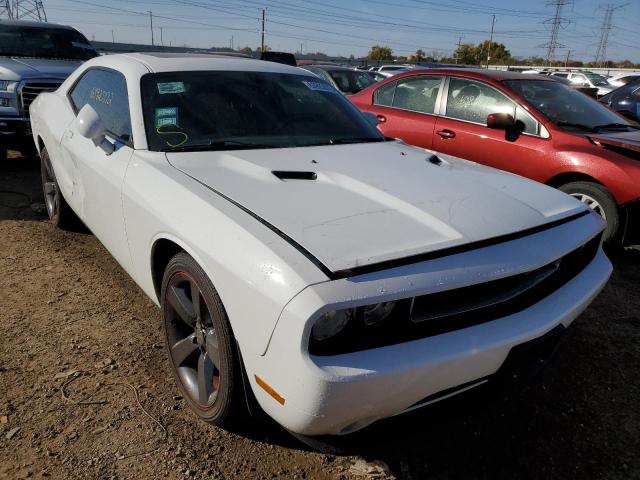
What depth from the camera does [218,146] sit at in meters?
2.63

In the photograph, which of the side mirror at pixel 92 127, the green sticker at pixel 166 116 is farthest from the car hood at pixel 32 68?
the green sticker at pixel 166 116

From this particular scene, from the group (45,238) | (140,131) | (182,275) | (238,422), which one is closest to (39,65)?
(45,238)

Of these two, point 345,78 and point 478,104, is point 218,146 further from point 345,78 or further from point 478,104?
point 345,78

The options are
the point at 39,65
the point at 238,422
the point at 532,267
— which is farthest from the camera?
the point at 39,65

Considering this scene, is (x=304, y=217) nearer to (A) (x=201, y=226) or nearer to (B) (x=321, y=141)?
(A) (x=201, y=226)

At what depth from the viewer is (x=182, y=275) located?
6.80 ft

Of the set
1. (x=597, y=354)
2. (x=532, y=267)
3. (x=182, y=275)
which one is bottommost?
(x=597, y=354)

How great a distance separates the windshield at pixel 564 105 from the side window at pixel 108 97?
3636 mm

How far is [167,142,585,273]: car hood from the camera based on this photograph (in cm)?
173

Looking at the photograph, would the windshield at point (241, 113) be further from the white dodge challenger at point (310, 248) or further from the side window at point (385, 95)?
the side window at point (385, 95)

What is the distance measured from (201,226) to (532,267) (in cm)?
122

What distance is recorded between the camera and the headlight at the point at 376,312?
1610 mm

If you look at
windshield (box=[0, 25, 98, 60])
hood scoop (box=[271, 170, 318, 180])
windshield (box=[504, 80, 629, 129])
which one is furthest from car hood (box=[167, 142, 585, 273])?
windshield (box=[0, 25, 98, 60])

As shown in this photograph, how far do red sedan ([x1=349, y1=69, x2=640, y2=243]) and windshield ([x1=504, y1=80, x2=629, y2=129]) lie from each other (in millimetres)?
12
